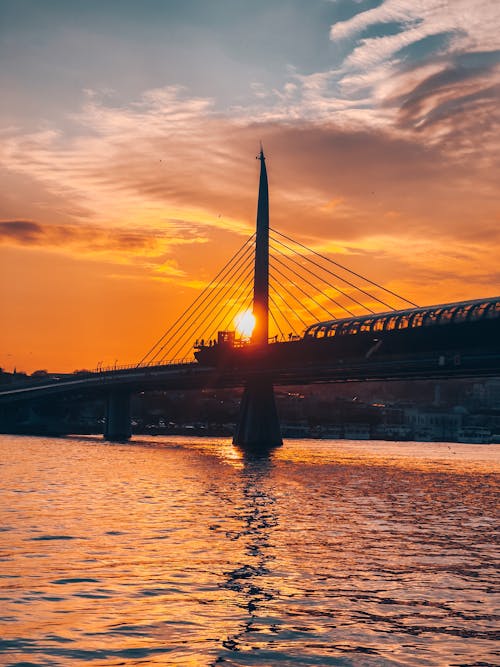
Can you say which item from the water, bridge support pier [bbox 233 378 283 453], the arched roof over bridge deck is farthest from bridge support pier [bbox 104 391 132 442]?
the water

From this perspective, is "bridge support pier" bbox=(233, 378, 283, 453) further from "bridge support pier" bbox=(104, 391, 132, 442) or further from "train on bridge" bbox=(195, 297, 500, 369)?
"bridge support pier" bbox=(104, 391, 132, 442)

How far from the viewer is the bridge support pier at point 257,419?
404 feet

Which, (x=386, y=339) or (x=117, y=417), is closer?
(x=386, y=339)

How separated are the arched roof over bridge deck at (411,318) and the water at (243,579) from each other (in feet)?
99.6

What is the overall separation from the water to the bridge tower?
211ft

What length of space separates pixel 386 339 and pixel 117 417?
79380mm

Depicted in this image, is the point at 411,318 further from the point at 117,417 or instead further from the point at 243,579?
the point at 117,417

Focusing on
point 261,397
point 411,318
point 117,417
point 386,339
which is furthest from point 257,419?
point 117,417

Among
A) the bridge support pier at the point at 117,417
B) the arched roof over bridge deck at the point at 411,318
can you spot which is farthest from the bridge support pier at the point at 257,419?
the bridge support pier at the point at 117,417

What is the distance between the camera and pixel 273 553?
31859 millimetres

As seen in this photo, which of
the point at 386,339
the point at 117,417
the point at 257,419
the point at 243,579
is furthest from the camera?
the point at 117,417

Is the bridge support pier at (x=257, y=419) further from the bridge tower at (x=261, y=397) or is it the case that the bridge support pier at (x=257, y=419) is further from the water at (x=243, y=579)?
the water at (x=243, y=579)

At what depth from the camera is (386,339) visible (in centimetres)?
9438

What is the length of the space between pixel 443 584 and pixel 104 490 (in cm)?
3377
